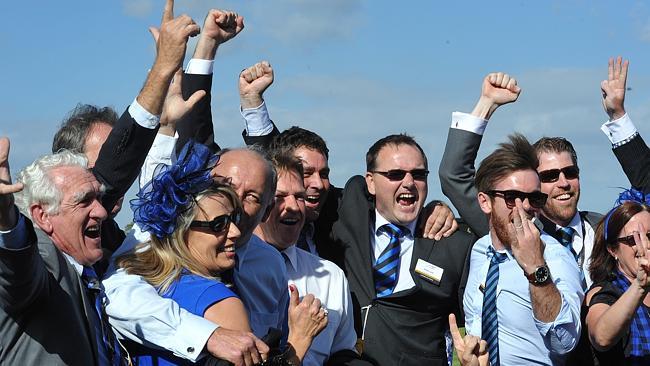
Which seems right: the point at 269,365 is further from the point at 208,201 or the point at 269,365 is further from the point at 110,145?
the point at 110,145

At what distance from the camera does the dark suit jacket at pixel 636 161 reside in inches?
266

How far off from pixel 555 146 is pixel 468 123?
2.99 feet

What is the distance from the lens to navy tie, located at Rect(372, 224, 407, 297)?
610 centimetres

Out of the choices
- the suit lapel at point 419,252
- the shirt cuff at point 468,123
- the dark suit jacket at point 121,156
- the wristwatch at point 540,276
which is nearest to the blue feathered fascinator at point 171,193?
the dark suit jacket at point 121,156

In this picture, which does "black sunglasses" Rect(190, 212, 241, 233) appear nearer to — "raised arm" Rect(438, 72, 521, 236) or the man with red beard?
the man with red beard

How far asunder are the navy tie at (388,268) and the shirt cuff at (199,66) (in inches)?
60.3

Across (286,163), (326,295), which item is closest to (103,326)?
(326,295)

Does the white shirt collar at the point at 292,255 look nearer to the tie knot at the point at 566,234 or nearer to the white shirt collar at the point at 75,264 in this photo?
the white shirt collar at the point at 75,264

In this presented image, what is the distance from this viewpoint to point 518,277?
5488 mm

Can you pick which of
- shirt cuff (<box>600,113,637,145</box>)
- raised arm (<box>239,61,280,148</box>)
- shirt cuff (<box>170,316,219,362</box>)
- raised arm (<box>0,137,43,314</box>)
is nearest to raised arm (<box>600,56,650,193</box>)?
shirt cuff (<box>600,113,637,145</box>)

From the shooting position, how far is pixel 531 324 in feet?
17.5

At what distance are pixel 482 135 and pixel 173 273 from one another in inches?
121

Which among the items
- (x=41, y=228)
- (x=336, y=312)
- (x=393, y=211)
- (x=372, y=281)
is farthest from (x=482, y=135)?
(x=41, y=228)

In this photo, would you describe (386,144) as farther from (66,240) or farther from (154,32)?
(66,240)
